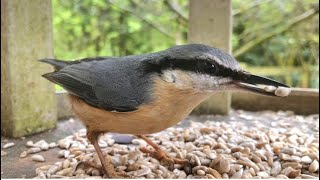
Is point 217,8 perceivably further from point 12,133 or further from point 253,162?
point 12,133

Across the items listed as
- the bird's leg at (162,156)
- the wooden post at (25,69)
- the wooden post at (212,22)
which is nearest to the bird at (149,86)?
the bird's leg at (162,156)

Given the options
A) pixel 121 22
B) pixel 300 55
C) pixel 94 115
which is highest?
pixel 121 22

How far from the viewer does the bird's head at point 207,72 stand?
1.29 m

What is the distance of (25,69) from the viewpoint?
212 cm

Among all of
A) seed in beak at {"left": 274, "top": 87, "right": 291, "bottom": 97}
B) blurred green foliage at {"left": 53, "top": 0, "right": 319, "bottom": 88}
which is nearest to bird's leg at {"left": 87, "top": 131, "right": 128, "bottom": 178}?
seed in beak at {"left": 274, "top": 87, "right": 291, "bottom": 97}

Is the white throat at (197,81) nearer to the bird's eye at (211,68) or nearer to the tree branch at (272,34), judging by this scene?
the bird's eye at (211,68)

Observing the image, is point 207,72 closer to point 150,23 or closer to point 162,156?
point 162,156

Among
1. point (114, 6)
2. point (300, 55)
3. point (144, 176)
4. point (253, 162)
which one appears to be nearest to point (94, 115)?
point (144, 176)

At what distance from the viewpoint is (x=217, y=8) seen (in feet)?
7.97

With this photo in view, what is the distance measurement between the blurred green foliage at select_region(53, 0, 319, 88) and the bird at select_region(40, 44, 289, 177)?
5.09 ft

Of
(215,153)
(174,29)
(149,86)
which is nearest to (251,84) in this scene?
(149,86)

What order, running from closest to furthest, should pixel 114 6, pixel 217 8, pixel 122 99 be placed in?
pixel 122 99
pixel 217 8
pixel 114 6

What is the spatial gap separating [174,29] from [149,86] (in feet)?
7.30

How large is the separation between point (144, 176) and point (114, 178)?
111mm
